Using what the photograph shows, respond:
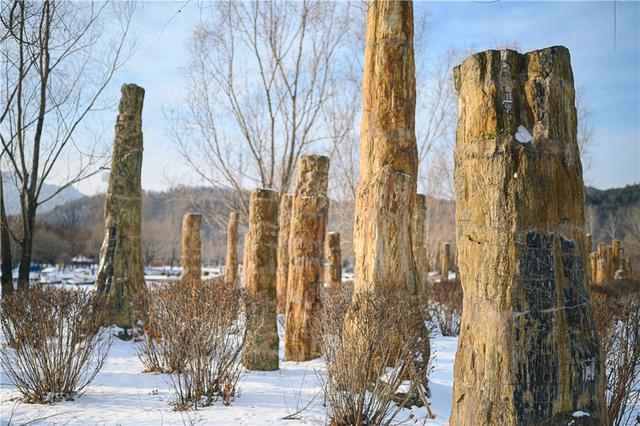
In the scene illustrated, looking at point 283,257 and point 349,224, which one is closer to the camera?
point 283,257

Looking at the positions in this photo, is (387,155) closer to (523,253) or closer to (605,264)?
(523,253)

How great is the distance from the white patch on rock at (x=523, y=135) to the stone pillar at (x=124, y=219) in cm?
820

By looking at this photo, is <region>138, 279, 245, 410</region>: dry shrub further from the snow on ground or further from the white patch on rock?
the white patch on rock

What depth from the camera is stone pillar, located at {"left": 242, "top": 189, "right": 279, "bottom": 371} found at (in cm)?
721

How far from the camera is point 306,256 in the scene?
8125 millimetres

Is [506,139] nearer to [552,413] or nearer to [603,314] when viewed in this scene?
[552,413]

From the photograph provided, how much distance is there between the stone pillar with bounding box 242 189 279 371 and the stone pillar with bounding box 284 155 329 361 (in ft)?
1.79

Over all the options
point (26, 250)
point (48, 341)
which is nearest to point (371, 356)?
point (48, 341)

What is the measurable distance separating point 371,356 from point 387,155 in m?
2.72

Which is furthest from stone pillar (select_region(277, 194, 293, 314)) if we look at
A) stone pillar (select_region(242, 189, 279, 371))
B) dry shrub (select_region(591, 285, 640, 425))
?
dry shrub (select_region(591, 285, 640, 425))

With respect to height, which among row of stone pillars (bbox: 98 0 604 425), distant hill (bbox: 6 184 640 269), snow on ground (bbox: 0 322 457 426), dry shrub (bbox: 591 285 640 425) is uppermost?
distant hill (bbox: 6 184 640 269)

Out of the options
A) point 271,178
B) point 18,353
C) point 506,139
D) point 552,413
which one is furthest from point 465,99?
point 271,178

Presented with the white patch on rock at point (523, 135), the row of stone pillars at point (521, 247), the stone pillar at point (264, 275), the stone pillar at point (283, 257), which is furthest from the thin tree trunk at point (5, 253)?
the white patch on rock at point (523, 135)

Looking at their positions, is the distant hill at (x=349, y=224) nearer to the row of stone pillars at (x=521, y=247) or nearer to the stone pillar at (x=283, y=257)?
the stone pillar at (x=283, y=257)
